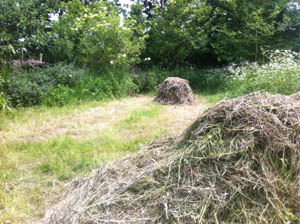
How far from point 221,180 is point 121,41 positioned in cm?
602

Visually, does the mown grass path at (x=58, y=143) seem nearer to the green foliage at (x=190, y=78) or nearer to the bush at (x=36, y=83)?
the bush at (x=36, y=83)

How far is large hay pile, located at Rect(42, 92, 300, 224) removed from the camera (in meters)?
1.45

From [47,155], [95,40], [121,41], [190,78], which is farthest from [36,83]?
[190,78]

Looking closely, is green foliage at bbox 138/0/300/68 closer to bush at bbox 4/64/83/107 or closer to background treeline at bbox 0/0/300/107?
background treeline at bbox 0/0/300/107

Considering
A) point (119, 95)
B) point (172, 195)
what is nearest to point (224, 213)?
point (172, 195)

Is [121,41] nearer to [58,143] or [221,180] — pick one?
[58,143]

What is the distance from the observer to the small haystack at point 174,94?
18.6 feet

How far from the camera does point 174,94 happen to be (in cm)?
575

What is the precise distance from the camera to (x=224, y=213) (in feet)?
4.70

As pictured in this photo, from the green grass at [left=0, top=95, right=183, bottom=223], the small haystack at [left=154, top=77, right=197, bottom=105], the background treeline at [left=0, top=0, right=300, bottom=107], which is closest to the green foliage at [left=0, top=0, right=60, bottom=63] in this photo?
the background treeline at [left=0, top=0, right=300, bottom=107]

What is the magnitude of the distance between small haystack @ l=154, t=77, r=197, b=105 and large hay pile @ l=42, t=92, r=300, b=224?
3.79 m

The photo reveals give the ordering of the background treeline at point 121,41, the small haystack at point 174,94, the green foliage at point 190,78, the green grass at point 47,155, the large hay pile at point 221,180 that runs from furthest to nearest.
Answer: the green foliage at point 190,78
the background treeline at point 121,41
the small haystack at point 174,94
the green grass at point 47,155
the large hay pile at point 221,180

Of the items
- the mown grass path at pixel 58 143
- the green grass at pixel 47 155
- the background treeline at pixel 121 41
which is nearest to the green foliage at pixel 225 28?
the background treeline at pixel 121 41

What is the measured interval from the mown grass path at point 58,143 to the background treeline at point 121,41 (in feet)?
3.60
